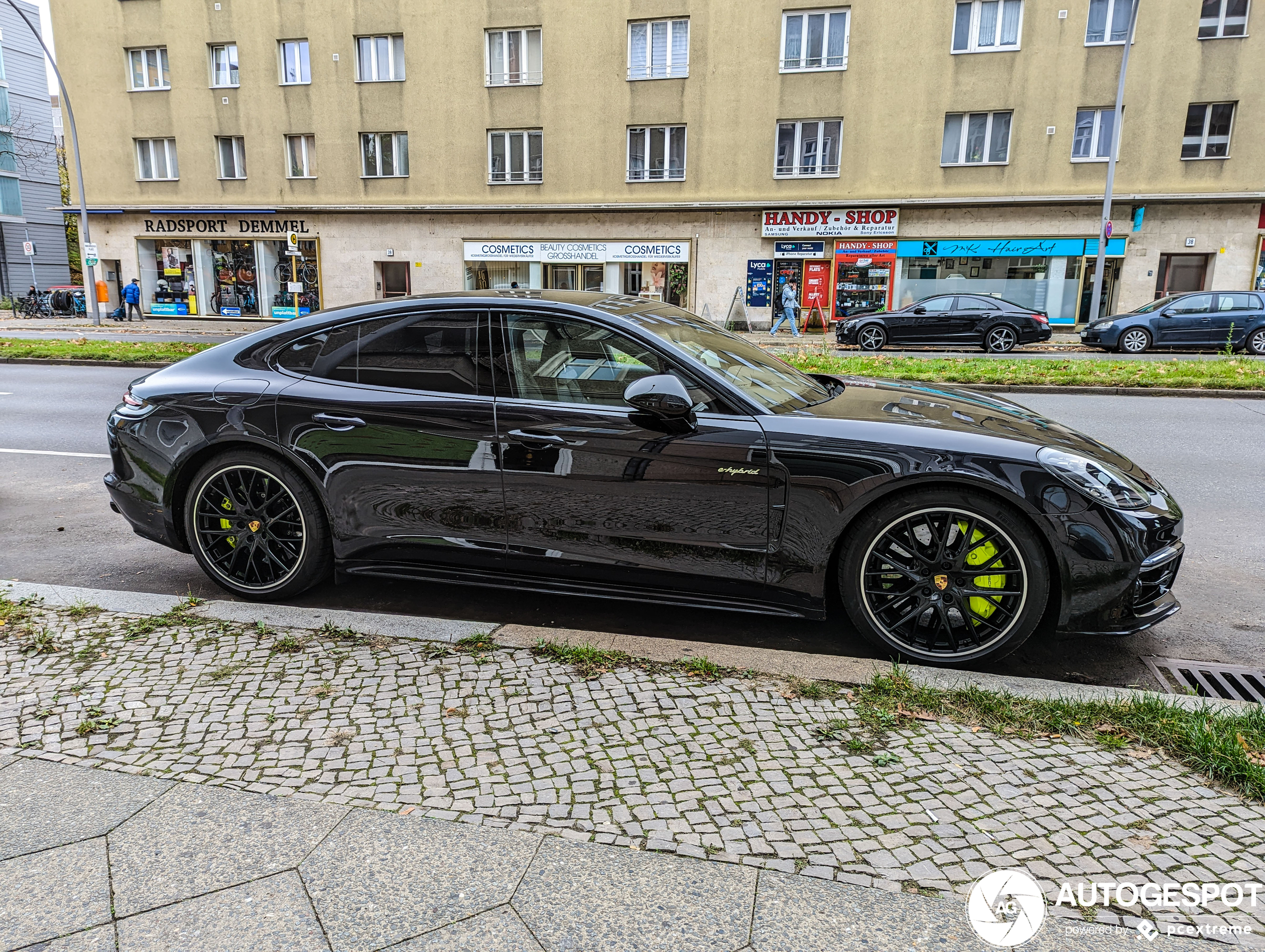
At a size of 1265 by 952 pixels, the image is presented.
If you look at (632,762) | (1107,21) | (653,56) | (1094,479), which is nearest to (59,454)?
(632,762)

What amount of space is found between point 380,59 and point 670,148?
10.8m

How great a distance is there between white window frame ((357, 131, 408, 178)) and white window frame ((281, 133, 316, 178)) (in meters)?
1.84

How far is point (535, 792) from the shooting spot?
8.43 ft

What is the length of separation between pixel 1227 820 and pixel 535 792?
1.98 meters

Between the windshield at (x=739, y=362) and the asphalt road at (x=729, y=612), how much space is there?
3.47 feet

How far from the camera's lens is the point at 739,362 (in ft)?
13.8

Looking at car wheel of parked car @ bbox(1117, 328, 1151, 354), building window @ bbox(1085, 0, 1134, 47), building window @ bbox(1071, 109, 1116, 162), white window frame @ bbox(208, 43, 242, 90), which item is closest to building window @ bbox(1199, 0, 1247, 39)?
building window @ bbox(1085, 0, 1134, 47)

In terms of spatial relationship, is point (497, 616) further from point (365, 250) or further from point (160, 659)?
point (365, 250)

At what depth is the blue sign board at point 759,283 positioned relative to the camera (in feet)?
92.2

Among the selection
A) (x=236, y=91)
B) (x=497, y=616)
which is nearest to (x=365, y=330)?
(x=497, y=616)

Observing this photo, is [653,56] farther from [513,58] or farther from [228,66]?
[228,66]

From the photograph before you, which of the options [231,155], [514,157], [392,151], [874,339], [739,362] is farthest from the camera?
[231,155]

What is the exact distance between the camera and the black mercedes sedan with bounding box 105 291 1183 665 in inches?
136

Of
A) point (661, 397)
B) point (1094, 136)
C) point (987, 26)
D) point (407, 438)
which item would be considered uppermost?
point (987, 26)
